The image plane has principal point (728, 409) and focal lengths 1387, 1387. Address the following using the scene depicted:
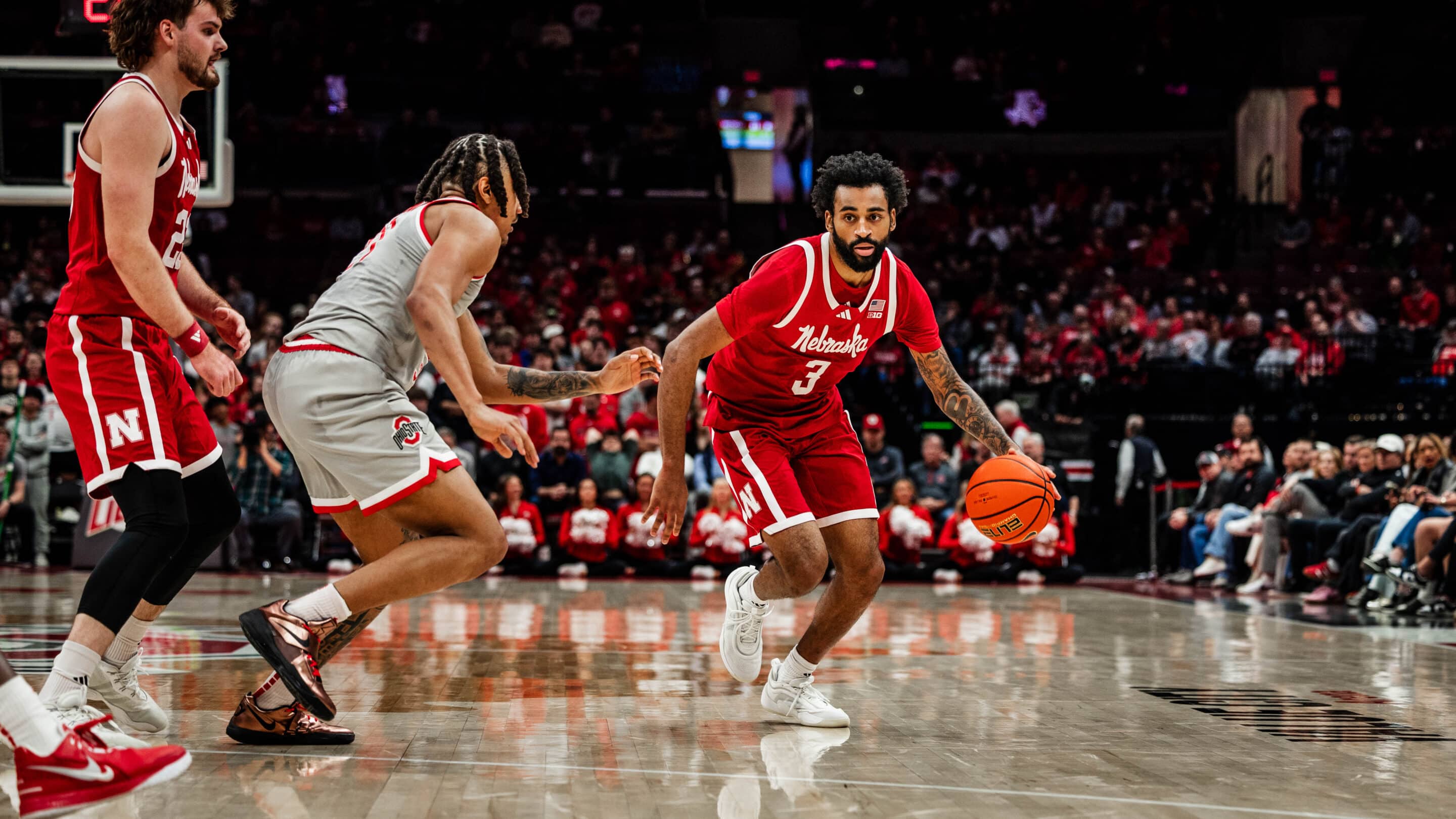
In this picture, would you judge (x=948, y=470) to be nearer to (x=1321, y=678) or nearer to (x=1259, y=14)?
(x=1321, y=678)

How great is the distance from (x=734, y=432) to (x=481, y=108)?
17323 mm

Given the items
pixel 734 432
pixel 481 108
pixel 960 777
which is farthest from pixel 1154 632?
pixel 481 108

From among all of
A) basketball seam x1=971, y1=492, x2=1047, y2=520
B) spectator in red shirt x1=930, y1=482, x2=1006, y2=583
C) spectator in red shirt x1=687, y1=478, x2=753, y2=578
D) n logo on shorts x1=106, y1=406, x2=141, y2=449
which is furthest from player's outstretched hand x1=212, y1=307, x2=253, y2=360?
spectator in red shirt x1=930, y1=482, x2=1006, y2=583

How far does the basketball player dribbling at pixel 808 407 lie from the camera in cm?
429

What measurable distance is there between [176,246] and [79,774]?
4.80ft

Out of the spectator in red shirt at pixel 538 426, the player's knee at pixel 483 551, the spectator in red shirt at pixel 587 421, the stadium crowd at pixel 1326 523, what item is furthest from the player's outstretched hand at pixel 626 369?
the spectator in red shirt at pixel 587 421

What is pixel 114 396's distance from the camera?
133 inches

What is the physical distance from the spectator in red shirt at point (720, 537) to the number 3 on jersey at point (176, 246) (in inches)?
330

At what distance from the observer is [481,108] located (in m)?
20.9

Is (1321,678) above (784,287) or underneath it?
underneath

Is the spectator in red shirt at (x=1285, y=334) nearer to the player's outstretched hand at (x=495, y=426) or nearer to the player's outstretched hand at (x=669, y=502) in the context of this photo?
the player's outstretched hand at (x=669, y=502)

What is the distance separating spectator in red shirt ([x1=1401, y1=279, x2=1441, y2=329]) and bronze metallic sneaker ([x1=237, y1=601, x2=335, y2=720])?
15109 millimetres

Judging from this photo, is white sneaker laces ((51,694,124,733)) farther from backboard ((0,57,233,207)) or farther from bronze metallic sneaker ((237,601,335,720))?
backboard ((0,57,233,207))

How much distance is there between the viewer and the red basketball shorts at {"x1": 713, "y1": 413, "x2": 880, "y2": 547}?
4441 mm
